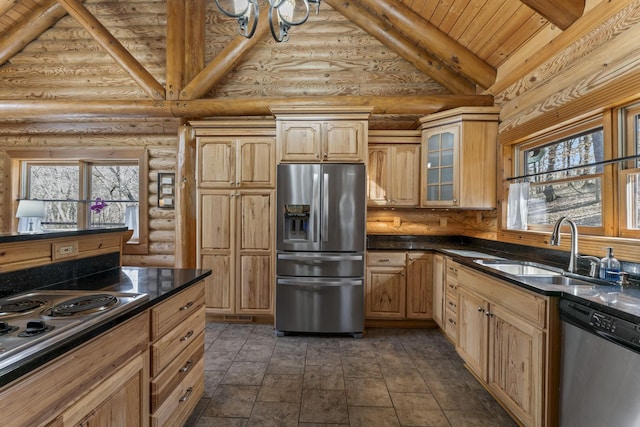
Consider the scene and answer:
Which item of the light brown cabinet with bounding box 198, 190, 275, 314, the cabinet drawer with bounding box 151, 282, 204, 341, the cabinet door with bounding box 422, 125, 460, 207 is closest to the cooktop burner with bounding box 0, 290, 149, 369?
the cabinet drawer with bounding box 151, 282, 204, 341

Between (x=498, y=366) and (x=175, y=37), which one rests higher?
(x=175, y=37)

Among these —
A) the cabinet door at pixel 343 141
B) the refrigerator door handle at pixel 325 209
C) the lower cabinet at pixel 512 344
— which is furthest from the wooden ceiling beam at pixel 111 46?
the lower cabinet at pixel 512 344

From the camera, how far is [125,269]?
6.33 ft

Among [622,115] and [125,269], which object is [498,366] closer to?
[622,115]

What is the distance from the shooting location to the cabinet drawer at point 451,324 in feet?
8.54

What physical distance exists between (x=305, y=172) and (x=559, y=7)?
2.32m

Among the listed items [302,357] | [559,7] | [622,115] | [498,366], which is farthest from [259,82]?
[498,366]

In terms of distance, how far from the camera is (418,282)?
3.26m

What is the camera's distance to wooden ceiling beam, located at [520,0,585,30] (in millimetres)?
2051

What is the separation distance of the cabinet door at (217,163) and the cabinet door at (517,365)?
9.21 feet

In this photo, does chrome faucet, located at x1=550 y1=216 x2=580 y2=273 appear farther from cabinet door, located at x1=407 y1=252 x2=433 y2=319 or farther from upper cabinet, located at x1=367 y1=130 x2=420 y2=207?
upper cabinet, located at x1=367 y1=130 x2=420 y2=207

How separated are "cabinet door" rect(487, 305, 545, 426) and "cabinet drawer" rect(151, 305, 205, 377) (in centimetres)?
191

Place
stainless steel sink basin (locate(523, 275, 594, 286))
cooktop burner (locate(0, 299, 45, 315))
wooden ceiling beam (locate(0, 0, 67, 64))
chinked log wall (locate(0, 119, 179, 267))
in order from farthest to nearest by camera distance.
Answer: chinked log wall (locate(0, 119, 179, 267)), wooden ceiling beam (locate(0, 0, 67, 64)), stainless steel sink basin (locate(523, 275, 594, 286)), cooktop burner (locate(0, 299, 45, 315))

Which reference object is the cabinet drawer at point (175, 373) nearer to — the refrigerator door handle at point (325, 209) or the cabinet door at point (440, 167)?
the refrigerator door handle at point (325, 209)
